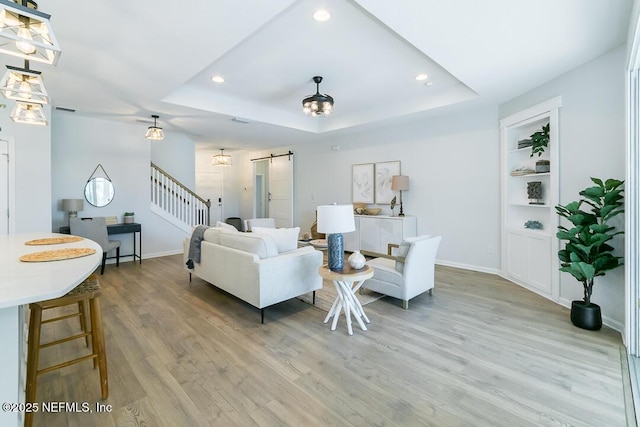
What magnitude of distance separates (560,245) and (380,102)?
3.33 metres

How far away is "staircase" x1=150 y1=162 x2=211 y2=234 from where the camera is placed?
6.31m

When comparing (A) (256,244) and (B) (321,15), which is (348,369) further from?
(B) (321,15)

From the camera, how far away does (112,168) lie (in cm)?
560

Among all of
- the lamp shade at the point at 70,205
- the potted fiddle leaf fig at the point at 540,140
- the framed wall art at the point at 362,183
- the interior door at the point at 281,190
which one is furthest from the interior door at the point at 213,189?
the potted fiddle leaf fig at the point at 540,140

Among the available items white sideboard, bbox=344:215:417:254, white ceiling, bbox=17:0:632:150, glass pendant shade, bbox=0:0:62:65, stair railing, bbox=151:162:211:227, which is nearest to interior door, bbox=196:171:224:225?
stair railing, bbox=151:162:211:227

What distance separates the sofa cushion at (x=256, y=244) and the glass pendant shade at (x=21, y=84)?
1982 millimetres

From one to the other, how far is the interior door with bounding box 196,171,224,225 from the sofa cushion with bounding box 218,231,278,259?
259 inches

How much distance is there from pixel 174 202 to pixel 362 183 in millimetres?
4151

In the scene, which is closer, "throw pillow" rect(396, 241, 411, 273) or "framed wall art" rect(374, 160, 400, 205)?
"throw pillow" rect(396, 241, 411, 273)

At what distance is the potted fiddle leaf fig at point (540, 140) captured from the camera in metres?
3.78

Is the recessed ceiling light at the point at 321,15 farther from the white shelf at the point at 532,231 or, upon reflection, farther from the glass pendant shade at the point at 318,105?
the white shelf at the point at 532,231

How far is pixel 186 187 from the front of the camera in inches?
277

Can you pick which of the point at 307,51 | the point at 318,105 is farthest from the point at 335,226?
the point at 307,51

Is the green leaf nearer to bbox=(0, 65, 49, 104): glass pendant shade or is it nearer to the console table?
bbox=(0, 65, 49, 104): glass pendant shade
